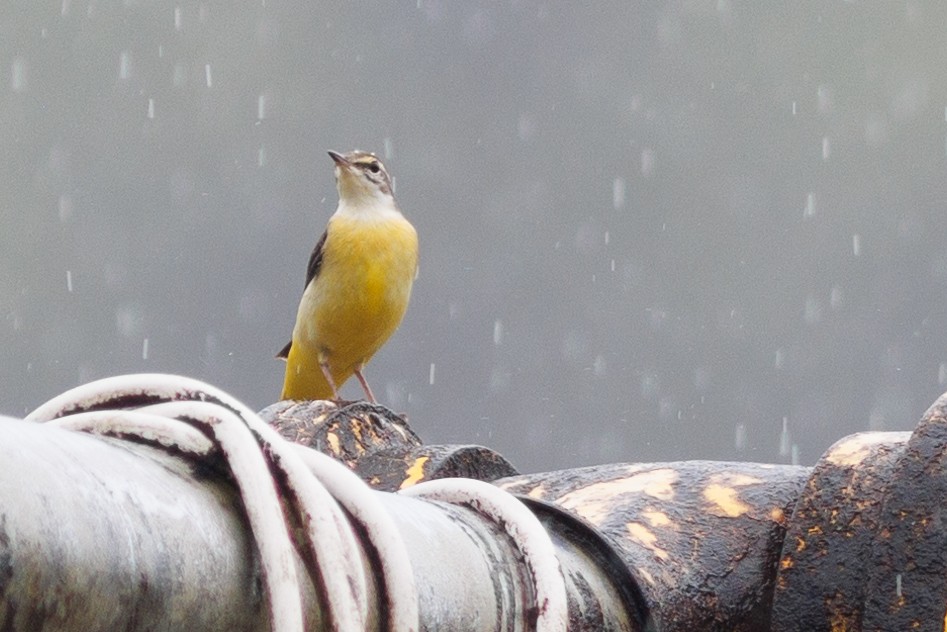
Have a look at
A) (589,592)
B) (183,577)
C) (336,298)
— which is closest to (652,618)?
(589,592)

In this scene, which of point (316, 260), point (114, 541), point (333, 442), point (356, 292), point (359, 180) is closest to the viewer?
point (114, 541)

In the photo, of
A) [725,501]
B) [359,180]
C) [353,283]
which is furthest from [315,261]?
[725,501]

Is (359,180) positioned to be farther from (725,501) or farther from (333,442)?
(725,501)

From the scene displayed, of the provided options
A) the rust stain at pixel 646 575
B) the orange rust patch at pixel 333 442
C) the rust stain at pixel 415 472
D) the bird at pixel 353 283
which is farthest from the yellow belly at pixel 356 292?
the rust stain at pixel 646 575

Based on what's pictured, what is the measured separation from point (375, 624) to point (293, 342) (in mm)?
6035

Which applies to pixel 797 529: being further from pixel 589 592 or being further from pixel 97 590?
pixel 97 590

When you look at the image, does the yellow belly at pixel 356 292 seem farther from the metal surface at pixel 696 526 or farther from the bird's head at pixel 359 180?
the metal surface at pixel 696 526

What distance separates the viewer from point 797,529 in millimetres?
1196

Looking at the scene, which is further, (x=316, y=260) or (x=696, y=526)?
(x=316, y=260)

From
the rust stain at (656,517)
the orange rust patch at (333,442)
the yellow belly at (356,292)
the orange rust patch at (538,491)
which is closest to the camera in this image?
the rust stain at (656,517)

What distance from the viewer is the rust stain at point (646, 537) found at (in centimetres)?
119

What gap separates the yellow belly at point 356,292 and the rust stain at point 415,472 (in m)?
4.72

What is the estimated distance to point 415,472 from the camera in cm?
138

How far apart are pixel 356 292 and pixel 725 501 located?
192 inches
